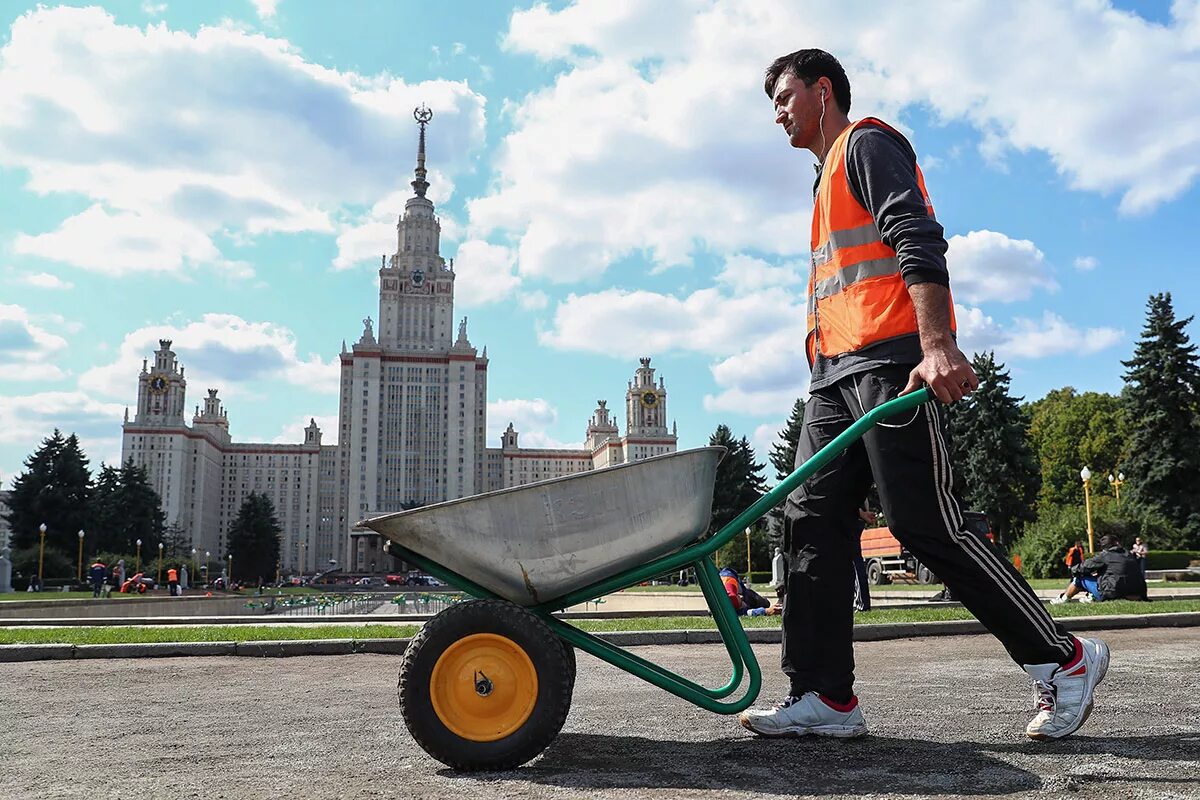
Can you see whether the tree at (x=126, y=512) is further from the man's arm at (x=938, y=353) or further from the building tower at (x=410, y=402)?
the man's arm at (x=938, y=353)

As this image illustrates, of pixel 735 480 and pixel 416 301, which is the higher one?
pixel 416 301

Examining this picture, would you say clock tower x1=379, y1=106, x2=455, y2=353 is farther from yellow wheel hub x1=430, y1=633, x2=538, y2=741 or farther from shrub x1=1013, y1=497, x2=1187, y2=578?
yellow wheel hub x1=430, y1=633, x2=538, y2=741

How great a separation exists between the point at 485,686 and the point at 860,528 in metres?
1.46

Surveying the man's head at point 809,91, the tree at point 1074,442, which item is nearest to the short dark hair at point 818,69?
the man's head at point 809,91

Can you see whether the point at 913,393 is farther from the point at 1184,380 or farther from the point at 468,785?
the point at 1184,380

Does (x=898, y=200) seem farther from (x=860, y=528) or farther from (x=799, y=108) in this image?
(x=860, y=528)

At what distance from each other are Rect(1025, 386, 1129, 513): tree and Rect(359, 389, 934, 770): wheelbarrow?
56.3 meters

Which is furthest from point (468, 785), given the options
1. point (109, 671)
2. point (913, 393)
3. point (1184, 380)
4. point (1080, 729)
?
point (1184, 380)

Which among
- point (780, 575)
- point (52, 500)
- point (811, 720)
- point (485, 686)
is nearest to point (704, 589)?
point (811, 720)

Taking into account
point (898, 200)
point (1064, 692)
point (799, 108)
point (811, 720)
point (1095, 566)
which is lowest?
point (1095, 566)

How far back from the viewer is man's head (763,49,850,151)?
3.40 m

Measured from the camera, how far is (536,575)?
9.39 feet

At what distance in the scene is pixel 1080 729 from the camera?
9.82 ft

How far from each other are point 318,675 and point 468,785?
3.54 meters
